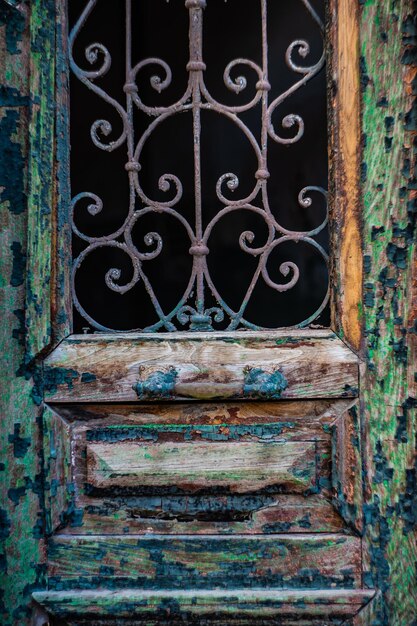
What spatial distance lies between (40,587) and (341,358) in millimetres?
749

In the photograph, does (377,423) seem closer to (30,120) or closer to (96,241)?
(96,241)

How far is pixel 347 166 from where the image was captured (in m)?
1.08

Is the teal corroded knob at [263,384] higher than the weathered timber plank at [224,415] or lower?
higher

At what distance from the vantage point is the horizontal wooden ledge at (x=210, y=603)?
1051mm

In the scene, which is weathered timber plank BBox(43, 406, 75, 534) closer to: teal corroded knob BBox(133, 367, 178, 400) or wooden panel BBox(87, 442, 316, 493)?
wooden panel BBox(87, 442, 316, 493)

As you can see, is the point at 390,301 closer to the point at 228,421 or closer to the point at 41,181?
the point at 228,421

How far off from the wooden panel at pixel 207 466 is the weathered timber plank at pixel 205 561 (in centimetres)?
11

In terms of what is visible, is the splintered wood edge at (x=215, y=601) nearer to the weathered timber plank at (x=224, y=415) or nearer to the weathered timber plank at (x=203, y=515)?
the weathered timber plank at (x=203, y=515)

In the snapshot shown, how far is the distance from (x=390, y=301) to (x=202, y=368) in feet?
1.29

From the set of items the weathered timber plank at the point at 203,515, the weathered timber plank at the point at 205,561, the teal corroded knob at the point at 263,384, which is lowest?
the weathered timber plank at the point at 205,561

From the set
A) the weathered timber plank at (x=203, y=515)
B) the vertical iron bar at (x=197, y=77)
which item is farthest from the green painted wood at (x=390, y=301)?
the vertical iron bar at (x=197, y=77)

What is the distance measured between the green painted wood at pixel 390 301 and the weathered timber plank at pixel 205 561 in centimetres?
8

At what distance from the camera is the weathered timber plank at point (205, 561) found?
107 cm

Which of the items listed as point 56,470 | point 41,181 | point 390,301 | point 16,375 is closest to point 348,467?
point 390,301
